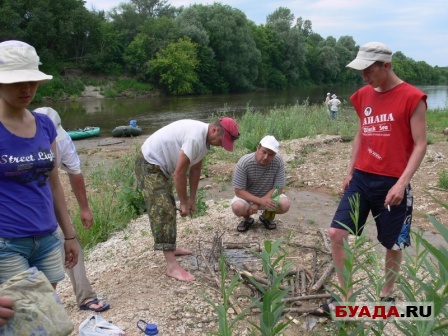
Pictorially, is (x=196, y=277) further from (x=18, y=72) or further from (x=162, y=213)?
(x=18, y=72)

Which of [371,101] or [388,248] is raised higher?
[371,101]

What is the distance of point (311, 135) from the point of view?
13.0m

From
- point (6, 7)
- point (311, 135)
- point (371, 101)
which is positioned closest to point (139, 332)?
point (371, 101)

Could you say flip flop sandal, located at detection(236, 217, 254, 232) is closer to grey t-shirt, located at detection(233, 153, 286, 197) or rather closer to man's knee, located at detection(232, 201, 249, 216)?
man's knee, located at detection(232, 201, 249, 216)

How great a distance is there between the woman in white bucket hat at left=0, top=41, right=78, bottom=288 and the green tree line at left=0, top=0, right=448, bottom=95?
38.4 meters

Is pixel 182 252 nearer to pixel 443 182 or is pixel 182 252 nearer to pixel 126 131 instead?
pixel 443 182

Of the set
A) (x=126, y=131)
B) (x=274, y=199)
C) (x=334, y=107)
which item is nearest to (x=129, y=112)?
(x=126, y=131)

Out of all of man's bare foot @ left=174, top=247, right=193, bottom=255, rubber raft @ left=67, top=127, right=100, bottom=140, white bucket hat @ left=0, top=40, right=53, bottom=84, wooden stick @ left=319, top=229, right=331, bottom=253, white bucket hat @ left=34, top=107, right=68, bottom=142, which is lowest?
rubber raft @ left=67, top=127, right=100, bottom=140

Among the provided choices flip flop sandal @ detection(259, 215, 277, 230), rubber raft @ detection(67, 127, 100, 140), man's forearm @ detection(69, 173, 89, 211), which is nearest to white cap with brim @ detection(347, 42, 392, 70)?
man's forearm @ detection(69, 173, 89, 211)

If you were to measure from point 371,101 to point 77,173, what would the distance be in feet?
6.79

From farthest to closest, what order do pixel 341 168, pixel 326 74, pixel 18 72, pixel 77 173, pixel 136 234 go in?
pixel 326 74 < pixel 341 168 < pixel 136 234 < pixel 77 173 < pixel 18 72

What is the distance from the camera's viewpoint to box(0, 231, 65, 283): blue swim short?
2150 mm

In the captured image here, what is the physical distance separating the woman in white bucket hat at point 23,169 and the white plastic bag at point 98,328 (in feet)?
2.25

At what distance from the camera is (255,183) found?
16.6 ft
